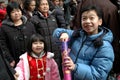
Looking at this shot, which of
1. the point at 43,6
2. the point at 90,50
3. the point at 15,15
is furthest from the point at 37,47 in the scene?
the point at 90,50

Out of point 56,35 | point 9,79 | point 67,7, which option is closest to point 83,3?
point 56,35

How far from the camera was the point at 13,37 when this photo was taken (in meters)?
5.11

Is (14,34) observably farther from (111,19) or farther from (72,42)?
(72,42)

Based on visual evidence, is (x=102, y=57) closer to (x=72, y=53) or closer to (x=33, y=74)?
(x=72, y=53)

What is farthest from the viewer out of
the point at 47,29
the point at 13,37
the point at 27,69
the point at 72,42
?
the point at 47,29

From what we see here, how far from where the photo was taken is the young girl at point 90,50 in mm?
2809

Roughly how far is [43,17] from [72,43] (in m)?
2.51

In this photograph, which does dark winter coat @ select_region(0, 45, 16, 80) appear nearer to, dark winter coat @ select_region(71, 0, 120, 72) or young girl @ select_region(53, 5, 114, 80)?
young girl @ select_region(53, 5, 114, 80)

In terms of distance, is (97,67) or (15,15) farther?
(15,15)

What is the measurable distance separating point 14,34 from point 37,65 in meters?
1.08

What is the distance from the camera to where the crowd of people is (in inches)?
111

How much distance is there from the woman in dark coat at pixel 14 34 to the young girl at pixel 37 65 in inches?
34.3

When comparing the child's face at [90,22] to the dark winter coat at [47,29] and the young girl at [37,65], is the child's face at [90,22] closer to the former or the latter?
the young girl at [37,65]

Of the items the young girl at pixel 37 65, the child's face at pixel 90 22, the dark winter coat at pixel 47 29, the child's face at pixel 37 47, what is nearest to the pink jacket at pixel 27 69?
the young girl at pixel 37 65
